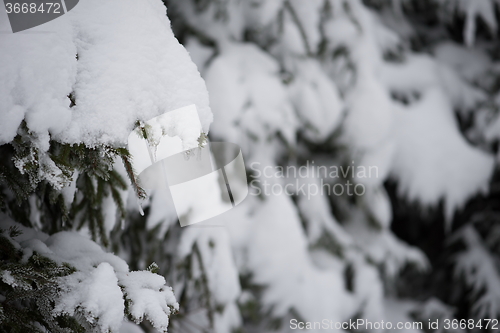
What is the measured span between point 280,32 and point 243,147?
54 centimetres

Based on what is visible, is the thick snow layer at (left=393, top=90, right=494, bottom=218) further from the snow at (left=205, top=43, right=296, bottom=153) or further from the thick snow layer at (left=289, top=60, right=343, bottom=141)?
the snow at (left=205, top=43, right=296, bottom=153)

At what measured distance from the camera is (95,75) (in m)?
0.52

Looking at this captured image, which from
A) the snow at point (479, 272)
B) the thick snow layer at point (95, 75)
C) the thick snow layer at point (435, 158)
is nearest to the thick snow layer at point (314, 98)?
the thick snow layer at point (435, 158)

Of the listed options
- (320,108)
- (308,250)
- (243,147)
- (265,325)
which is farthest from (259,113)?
(265,325)

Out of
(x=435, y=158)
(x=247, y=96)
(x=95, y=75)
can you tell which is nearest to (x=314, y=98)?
(x=247, y=96)

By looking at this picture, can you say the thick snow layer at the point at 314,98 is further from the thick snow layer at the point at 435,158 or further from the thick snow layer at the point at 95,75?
the thick snow layer at the point at 95,75

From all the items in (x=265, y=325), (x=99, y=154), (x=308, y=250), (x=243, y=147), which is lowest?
(x=265, y=325)

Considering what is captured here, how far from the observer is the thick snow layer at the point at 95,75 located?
47cm

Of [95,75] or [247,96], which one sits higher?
[95,75]

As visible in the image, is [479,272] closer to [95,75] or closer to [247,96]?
[247,96]

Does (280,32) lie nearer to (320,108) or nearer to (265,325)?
(320,108)

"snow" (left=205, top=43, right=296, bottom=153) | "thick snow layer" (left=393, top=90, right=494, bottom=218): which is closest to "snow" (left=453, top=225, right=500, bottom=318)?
"thick snow layer" (left=393, top=90, right=494, bottom=218)

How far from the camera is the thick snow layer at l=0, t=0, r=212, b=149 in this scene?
47 centimetres

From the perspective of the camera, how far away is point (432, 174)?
2.29 m
